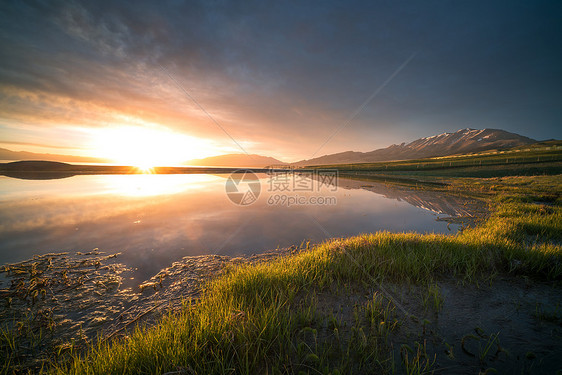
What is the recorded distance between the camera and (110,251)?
7.10m

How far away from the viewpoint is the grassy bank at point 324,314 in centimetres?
243

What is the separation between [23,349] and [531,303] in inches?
373

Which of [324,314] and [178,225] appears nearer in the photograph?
[324,314]

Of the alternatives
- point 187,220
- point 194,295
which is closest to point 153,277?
point 194,295

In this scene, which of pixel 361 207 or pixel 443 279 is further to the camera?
pixel 361 207

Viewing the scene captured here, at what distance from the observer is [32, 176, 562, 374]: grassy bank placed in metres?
2.43

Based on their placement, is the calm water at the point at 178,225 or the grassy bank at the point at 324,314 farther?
the calm water at the point at 178,225

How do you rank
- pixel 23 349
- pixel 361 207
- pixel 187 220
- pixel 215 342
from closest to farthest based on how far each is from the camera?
pixel 215 342, pixel 23 349, pixel 187 220, pixel 361 207

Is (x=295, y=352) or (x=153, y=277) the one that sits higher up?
(x=295, y=352)

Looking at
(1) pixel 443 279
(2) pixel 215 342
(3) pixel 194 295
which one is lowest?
(3) pixel 194 295

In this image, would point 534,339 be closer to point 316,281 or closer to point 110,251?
point 316,281

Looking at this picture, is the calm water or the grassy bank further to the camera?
the calm water

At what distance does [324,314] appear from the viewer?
3.57m

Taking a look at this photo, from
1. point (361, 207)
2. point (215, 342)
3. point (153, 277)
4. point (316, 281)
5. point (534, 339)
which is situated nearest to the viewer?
point (215, 342)
